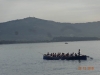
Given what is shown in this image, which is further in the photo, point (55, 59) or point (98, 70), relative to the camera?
point (55, 59)

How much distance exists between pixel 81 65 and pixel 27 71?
12.3 m

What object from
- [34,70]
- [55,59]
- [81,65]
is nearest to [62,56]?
[55,59]

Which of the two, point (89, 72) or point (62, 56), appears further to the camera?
point (62, 56)

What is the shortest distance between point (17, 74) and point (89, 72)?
11.8 metres

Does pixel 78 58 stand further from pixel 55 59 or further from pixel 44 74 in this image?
pixel 44 74

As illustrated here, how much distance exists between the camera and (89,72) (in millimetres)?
51094

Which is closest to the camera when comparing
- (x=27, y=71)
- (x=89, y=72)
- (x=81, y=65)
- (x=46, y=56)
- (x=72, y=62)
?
(x=89, y=72)

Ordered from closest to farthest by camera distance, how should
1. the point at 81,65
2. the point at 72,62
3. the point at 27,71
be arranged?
the point at 27,71 → the point at 81,65 → the point at 72,62

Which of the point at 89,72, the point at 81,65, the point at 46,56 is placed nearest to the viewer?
the point at 89,72

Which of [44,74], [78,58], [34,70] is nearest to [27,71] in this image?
[34,70]

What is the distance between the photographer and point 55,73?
51875 mm

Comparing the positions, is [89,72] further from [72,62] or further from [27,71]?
[72,62]

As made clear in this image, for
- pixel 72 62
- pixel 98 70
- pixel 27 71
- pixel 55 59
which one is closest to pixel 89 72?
pixel 98 70

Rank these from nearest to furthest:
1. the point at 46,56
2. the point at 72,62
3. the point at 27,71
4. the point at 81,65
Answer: the point at 27,71
the point at 81,65
the point at 72,62
the point at 46,56
